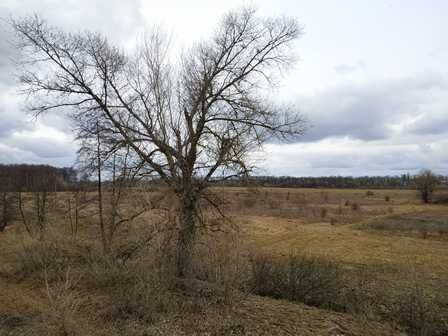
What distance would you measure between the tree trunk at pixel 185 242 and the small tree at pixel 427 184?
52.6m

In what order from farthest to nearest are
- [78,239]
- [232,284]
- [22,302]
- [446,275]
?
1. [78,239]
2. [446,275]
3. [22,302]
4. [232,284]

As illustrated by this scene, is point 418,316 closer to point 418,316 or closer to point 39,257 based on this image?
point 418,316

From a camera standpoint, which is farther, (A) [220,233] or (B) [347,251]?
(B) [347,251]

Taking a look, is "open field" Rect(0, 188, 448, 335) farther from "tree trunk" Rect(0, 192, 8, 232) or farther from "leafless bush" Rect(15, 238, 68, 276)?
"tree trunk" Rect(0, 192, 8, 232)

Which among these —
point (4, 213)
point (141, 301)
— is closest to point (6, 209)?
point (4, 213)

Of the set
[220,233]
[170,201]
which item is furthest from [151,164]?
[220,233]

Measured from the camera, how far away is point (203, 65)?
34.5 ft

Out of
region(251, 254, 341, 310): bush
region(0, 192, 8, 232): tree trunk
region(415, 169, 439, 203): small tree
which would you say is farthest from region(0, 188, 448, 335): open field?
region(415, 169, 439, 203): small tree

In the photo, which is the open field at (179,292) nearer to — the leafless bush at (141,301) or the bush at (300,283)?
the leafless bush at (141,301)

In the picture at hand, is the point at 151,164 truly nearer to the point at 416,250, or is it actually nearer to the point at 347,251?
the point at 347,251

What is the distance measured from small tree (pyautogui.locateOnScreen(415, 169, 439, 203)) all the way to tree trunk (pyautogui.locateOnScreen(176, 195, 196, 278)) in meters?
52.6

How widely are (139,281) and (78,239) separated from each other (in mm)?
8274

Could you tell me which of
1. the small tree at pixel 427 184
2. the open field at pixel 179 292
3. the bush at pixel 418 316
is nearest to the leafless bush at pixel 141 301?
the open field at pixel 179 292

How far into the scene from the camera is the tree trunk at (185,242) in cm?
962
